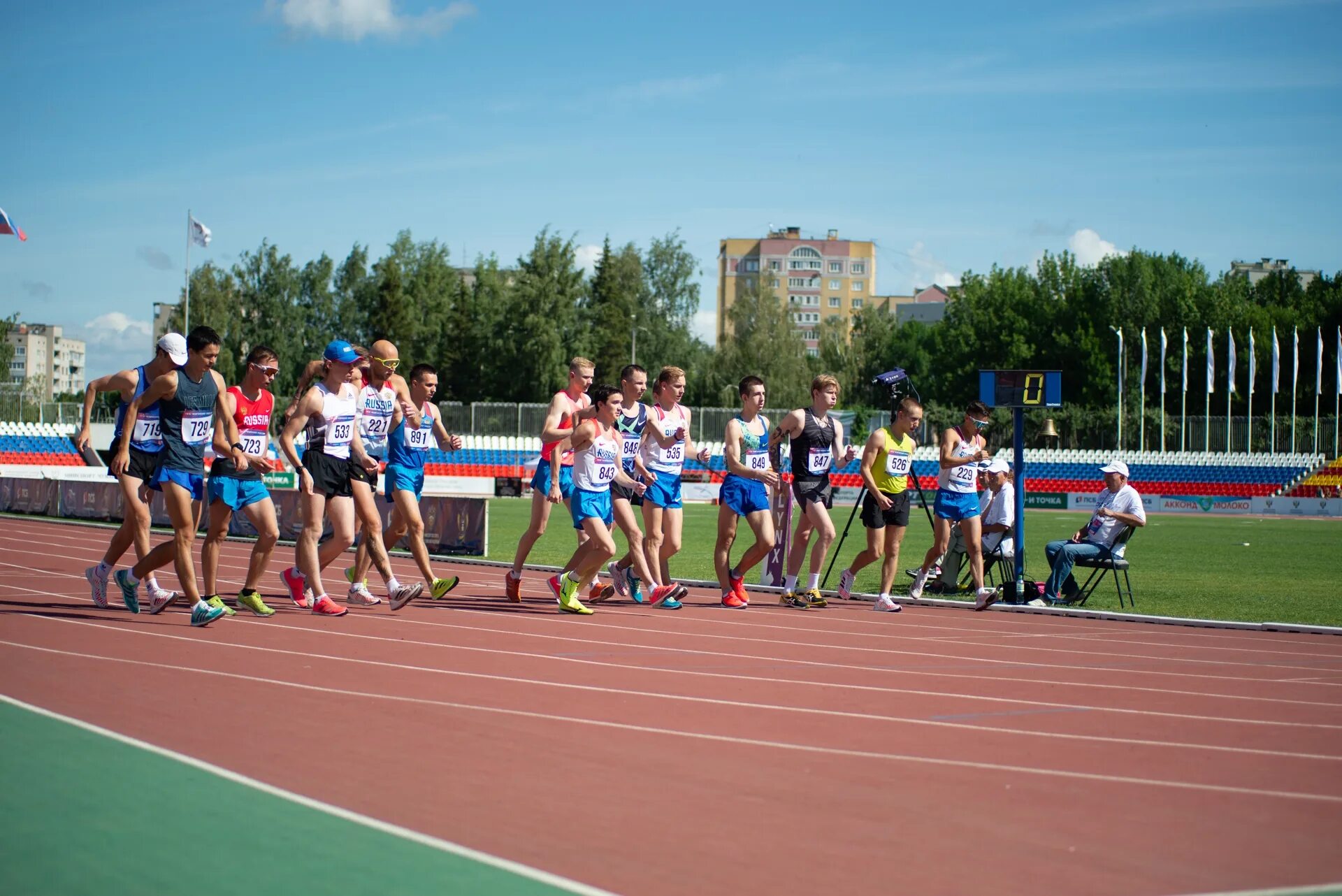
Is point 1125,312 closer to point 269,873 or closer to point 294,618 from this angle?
point 294,618

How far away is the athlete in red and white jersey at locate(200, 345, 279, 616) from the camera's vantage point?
10461mm

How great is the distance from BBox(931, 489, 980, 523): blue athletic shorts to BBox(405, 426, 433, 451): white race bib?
502 cm

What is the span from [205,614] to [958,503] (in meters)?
7.36

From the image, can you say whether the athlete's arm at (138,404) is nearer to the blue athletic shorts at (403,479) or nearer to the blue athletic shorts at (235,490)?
the blue athletic shorts at (235,490)

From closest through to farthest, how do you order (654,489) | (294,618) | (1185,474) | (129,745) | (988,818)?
(988,818) < (129,745) < (294,618) < (654,489) < (1185,474)

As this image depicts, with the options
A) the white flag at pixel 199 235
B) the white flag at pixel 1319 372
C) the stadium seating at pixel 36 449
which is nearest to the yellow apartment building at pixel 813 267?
the white flag at pixel 1319 372

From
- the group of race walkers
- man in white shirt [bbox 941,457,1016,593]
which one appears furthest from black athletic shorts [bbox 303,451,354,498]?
man in white shirt [bbox 941,457,1016,593]

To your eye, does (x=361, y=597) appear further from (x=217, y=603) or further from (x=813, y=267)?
(x=813, y=267)

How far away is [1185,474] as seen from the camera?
53.9 m

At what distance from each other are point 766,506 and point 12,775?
853cm

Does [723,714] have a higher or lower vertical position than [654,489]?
lower

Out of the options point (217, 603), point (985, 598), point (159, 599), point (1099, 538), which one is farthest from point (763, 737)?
point (1099, 538)

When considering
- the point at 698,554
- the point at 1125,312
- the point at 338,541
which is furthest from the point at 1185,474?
the point at 338,541

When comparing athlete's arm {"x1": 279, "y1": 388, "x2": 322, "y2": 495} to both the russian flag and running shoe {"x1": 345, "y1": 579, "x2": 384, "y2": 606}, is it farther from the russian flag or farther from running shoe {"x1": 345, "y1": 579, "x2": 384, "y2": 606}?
the russian flag
